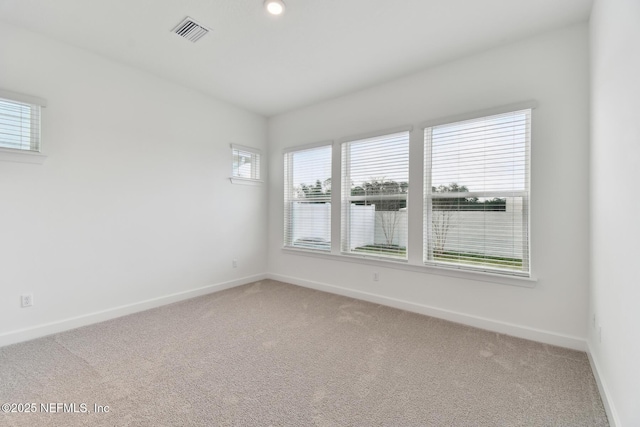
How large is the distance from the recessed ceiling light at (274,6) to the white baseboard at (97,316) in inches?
131

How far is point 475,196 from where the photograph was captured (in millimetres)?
2826

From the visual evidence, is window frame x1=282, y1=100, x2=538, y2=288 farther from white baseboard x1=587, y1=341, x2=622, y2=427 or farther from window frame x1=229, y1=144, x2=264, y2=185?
window frame x1=229, y1=144, x2=264, y2=185

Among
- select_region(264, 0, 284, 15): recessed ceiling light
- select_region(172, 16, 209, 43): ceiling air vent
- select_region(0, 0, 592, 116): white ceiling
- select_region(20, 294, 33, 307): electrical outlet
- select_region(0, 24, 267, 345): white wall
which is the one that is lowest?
select_region(20, 294, 33, 307): electrical outlet

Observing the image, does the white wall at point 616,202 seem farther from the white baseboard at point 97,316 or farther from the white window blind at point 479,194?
the white baseboard at point 97,316

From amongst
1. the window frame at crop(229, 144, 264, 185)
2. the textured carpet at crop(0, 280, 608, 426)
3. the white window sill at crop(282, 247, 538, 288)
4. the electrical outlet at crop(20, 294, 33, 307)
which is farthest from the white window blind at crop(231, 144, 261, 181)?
the electrical outlet at crop(20, 294, 33, 307)

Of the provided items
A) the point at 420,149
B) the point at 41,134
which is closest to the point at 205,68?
the point at 41,134

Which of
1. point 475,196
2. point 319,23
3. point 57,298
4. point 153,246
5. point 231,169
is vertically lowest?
point 57,298

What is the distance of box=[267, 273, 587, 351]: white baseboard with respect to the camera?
239 cm

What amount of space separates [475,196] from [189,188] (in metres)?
3.48

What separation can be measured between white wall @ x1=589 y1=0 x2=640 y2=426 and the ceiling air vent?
9.36 ft

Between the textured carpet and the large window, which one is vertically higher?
A: the large window

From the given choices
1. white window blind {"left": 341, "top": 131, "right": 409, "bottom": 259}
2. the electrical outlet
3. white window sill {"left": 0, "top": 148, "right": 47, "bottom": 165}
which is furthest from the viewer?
white window blind {"left": 341, "top": 131, "right": 409, "bottom": 259}

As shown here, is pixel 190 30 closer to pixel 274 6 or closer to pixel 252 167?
pixel 274 6

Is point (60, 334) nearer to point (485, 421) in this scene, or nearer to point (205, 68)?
point (205, 68)
